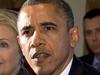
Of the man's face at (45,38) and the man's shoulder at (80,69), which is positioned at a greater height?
the man's face at (45,38)

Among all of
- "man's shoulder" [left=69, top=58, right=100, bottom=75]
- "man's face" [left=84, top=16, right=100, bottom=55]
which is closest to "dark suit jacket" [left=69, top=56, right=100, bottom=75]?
"man's shoulder" [left=69, top=58, right=100, bottom=75]

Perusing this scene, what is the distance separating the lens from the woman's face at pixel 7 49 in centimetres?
166

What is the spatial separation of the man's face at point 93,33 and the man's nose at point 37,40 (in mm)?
1498

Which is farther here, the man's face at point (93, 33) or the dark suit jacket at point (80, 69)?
the man's face at point (93, 33)

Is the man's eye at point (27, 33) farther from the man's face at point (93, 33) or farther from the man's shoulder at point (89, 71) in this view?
the man's face at point (93, 33)

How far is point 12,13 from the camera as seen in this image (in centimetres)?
170

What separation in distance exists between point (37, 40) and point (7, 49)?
0.59m

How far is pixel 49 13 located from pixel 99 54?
1.48 meters

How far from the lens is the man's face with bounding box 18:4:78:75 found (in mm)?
1118

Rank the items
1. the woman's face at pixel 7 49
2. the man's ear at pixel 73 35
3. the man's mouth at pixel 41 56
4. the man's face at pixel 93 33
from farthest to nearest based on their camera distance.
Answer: the man's face at pixel 93 33 → the woman's face at pixel 7 49 → the man's ear at pixel 73 35 → the man's mouth at pixel 41 56

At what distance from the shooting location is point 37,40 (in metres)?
1.12

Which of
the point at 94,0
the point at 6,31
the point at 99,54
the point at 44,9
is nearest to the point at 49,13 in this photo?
the point at 44,9

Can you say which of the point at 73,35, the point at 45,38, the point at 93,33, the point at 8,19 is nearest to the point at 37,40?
the point at 45,38

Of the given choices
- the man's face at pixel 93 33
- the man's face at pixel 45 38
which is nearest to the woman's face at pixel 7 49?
the man's face at pixel 45 38
